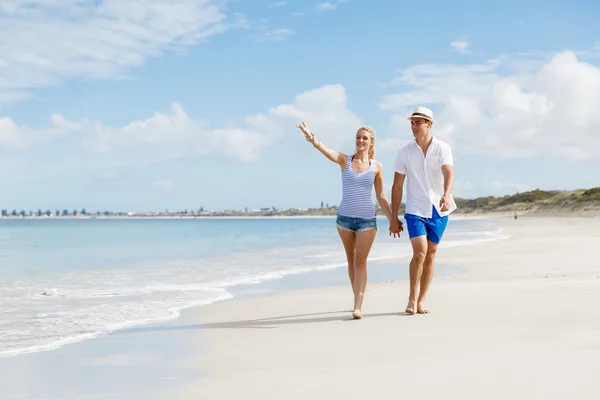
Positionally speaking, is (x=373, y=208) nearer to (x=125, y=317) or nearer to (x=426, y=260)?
(x=426, y=260)

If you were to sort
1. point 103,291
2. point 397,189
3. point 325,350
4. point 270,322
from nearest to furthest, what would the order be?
point 325,350 → point 270,322 → point 397,189 → point 103,291

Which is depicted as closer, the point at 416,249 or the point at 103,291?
the point at 416,249

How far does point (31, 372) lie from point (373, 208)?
339cm

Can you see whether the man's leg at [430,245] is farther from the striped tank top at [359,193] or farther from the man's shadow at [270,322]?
the striped tank top at [359,193]

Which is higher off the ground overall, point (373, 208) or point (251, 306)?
point (373, 208)

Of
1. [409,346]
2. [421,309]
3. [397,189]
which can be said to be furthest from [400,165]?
[409,346]

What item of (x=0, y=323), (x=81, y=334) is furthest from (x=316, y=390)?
(x=0, y=323)

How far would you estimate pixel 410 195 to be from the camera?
6500mm

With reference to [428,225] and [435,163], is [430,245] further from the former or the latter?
[435,163]

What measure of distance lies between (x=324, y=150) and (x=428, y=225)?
1268 mm

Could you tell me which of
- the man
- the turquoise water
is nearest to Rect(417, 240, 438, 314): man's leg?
the man

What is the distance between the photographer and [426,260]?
659 centimetres

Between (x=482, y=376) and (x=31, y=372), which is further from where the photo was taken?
(x=31, y=372)

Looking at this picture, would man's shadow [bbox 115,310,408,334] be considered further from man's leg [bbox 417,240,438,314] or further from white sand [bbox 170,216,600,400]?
man's leg [bbox 417,240,438,314]
